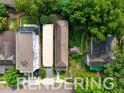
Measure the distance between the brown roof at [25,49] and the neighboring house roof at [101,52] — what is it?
3.71 meters

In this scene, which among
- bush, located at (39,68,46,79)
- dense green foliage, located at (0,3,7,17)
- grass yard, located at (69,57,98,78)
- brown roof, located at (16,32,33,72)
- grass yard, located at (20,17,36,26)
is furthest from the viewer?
grass yard, located at (69,57,98,78)

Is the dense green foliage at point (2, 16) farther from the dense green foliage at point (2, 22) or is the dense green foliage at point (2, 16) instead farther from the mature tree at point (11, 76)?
the mature tree at point (11, 76)

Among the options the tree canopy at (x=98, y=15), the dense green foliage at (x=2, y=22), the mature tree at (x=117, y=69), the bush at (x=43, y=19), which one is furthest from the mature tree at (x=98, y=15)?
the dense green foliage at (x=2, y=22)

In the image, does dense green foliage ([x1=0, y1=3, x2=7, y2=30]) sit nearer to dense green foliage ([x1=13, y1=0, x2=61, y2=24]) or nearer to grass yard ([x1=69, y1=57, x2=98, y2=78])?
dense green foliage ([x1=13, y1=0, x2=61, y2=24])

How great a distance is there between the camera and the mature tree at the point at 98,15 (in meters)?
18.0

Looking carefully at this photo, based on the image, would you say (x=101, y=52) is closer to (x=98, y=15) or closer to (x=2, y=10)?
(x=98, y=15)

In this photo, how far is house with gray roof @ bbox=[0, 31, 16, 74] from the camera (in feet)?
63.0

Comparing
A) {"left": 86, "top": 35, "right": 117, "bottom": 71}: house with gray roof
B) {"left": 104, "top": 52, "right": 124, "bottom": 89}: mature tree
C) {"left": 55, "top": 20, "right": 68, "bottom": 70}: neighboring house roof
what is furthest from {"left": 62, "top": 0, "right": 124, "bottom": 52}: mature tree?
{"left": 104, "top": 52, "right": 124, "bottom": 89}: mature tree

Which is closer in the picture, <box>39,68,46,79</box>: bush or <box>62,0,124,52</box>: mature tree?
<box>62,0,124,52</box>: mature tree

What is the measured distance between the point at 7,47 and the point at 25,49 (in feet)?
5.80

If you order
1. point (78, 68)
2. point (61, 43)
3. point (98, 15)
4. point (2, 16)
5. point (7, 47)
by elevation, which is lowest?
point (78, 68)

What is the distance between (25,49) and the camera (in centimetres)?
1794

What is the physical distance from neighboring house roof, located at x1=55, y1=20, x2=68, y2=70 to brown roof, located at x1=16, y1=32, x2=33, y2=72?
6.52ft

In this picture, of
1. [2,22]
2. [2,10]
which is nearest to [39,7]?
[2,10]
